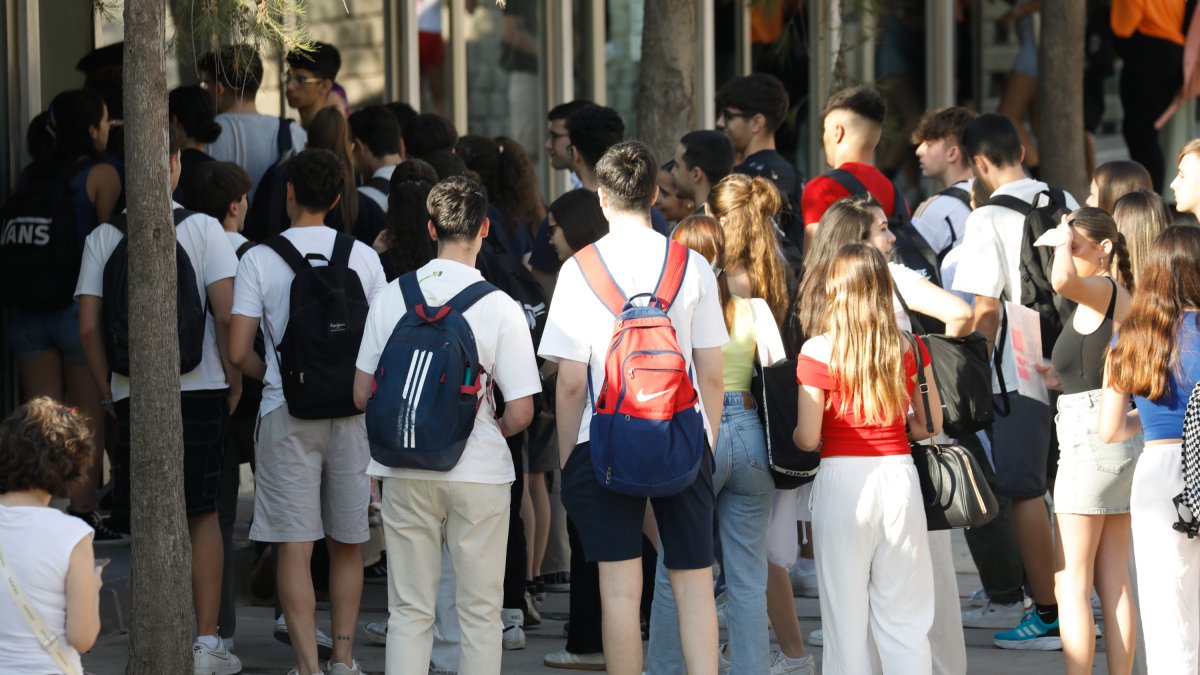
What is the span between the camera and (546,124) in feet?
38.6

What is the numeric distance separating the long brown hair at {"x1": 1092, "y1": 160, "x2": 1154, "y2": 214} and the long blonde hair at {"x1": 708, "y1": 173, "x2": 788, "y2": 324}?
5.26ft

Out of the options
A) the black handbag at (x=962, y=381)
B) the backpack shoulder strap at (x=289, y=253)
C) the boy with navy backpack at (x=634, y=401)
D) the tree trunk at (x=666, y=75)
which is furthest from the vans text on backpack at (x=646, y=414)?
the tree trunk at (x=666, y=75)

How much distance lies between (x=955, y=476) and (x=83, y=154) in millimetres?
4307

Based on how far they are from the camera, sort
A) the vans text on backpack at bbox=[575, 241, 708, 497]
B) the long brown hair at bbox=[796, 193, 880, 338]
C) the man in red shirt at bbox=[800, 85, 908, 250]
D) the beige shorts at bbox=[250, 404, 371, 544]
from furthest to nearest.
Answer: the man in red shirt at bbox=[800, 85, 908, 250] < the beige shorts at bbox=[250, 404, 371, 544] < the long brown hair at bbox=[796, 193, 880, 338] < the vans text on backpack at bbox=[575, 241, 708, 497]

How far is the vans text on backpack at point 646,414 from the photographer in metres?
5.04

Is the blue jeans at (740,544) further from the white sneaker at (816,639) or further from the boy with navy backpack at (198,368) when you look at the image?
the boy with navy backpack at (198,368)

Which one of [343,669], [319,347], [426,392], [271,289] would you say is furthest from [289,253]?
[343,669]

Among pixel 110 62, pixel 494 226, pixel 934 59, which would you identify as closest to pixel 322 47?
pixel 110 62

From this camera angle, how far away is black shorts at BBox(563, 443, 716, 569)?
5.26 m

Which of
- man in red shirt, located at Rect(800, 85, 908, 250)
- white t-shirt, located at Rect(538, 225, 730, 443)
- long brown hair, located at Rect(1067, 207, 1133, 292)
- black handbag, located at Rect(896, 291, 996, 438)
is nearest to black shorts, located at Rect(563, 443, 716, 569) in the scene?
white t-shirt, located at Rect(538, 225, 730, 443)

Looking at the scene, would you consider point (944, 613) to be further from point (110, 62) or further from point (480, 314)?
point (110, 62)

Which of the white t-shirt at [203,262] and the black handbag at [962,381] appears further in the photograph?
the white t-shirt at [203,262]

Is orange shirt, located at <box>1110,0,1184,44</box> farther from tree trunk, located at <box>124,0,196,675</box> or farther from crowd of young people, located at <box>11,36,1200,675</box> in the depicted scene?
tree trunk, located at <box>124,0,196,675</box>

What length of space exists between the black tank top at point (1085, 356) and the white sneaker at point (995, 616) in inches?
70.7
